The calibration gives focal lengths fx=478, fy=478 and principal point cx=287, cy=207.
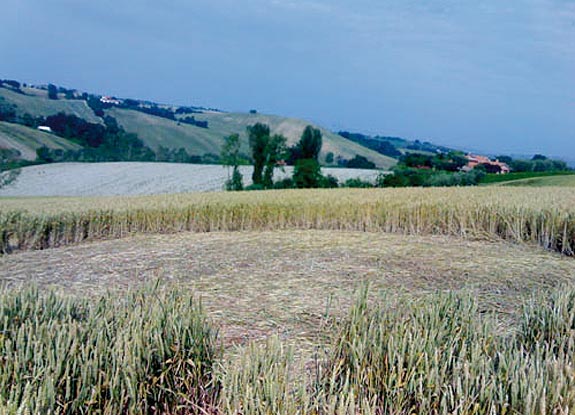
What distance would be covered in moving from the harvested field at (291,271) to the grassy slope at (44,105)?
Result: 174ft

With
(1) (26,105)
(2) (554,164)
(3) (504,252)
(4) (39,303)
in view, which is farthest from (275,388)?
(1) (26,105)

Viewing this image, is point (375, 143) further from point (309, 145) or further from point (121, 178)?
point (121, 178)

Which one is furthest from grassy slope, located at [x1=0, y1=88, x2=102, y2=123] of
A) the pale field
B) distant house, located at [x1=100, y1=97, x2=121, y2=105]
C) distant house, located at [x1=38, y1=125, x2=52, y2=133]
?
the pale field

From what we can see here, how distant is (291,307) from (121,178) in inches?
1168

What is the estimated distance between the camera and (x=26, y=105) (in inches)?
2092

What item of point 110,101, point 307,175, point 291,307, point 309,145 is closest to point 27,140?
point 309,145

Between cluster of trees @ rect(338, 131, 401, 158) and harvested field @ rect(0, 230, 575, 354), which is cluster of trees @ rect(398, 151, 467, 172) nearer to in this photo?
cluster of trees @ rect(338, 131, 401, 158)

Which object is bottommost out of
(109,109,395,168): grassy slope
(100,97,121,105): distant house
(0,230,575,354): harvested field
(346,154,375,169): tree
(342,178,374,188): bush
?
(0,230,575,354): harvested field

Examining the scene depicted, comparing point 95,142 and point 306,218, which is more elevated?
point 95,142

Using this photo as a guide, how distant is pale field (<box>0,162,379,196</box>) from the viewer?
27.0 metres

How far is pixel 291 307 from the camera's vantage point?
354 centimetres

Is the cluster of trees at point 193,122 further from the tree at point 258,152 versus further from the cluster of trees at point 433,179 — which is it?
the cluster of trees at point 433,179

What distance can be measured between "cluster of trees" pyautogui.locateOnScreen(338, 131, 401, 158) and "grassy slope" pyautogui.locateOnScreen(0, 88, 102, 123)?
106ft

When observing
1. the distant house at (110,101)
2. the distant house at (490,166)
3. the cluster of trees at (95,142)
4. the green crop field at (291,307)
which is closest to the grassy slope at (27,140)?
the cluster of trees at (95,142)
